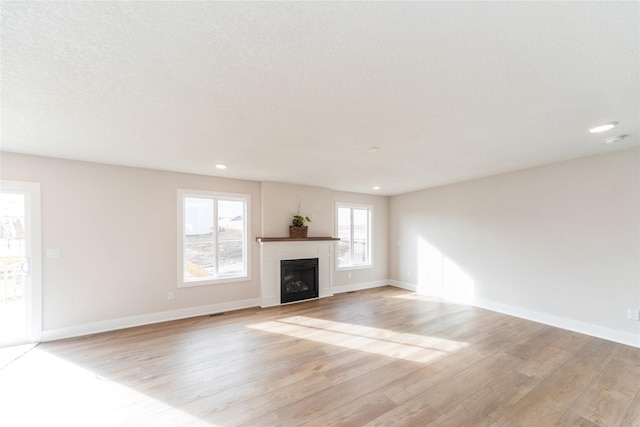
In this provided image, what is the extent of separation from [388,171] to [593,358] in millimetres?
3293

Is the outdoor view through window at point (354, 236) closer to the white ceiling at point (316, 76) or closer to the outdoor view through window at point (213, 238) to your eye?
the outdoor view through window at point (213, 238)

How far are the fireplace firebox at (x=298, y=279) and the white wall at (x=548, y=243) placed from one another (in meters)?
2.60

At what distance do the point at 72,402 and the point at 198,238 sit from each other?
103 inches

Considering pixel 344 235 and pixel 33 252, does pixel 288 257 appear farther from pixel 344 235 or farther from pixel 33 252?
pixel 33 252

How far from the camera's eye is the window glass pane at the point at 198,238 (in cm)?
434

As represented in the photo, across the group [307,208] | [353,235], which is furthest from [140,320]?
[353,235]

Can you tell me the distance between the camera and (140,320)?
3.82 m

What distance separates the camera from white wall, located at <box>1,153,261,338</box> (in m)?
3.35

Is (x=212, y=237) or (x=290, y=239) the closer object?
(x=212, y=237)

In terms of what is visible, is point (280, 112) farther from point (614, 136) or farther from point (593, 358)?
point (593, 358)

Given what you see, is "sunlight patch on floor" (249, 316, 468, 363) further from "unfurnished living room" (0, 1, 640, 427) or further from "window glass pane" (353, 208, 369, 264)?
"window glass pane" (353, 208, 369, 264)

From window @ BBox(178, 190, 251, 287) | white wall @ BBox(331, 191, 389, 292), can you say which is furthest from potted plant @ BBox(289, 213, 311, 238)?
white wall @ BBox(331, 191, 389, 292)

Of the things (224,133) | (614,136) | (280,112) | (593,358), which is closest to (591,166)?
(614,136)

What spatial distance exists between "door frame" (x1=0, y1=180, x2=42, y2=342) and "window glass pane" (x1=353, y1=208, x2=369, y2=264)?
18.0 feet
